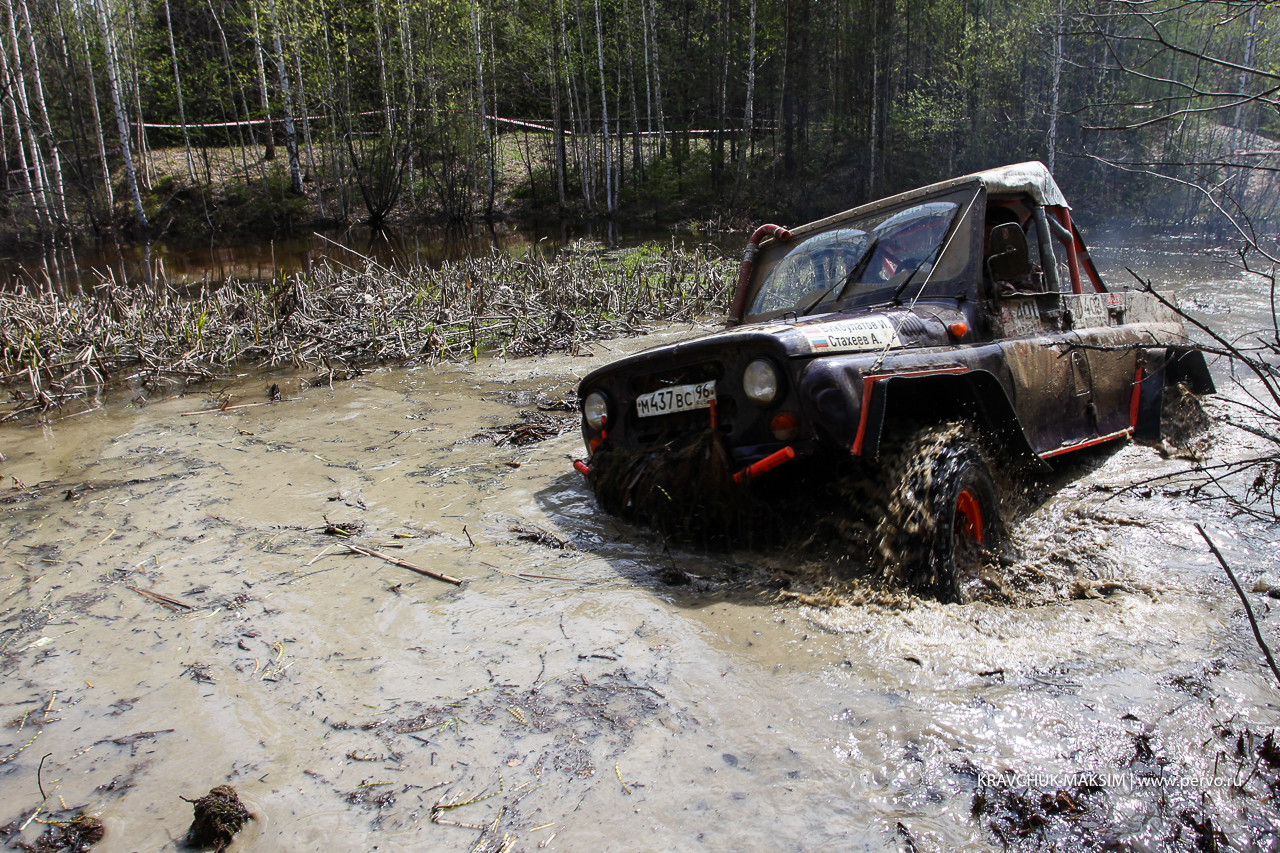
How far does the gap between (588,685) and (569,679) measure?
77 mm

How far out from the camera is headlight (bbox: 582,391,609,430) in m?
4.07

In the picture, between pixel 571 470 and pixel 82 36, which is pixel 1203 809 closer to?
pixel 571 470

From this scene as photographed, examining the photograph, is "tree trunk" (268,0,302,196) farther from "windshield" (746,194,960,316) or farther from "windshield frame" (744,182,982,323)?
"windshield frame" (744,182,982,323)

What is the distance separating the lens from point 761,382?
3281mm

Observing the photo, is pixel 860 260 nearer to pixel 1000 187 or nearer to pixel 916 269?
pixel 916 269

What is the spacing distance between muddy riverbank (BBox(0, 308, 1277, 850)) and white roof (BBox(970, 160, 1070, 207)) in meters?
1.73

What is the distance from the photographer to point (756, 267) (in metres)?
5.03

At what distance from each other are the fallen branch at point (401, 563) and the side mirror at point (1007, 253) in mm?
3051

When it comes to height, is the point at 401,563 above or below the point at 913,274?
below

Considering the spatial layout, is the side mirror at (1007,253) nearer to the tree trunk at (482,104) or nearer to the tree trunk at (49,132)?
the tree trunk at (482,104)

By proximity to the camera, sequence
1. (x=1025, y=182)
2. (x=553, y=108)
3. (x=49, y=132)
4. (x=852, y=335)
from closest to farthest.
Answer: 1. (x=852, y=335)
2. (x=1025, y=182)
3. (x=49, y=132)
4. (x=553, y=108)

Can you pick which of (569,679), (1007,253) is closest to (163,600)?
(569,679)

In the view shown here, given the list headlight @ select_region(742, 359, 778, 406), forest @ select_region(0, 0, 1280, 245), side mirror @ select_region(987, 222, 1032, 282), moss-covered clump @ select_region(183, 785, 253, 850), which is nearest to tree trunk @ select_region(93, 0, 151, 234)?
forest @ select_region(0, 0, 1280, 245)

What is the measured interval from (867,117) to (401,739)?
1293 inches
